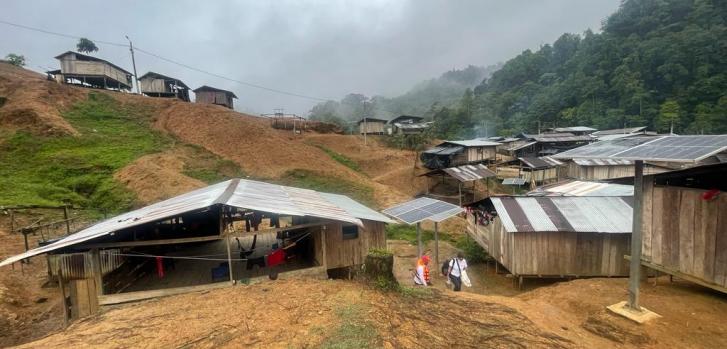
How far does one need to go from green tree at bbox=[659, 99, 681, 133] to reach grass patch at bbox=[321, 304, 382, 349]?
211ft

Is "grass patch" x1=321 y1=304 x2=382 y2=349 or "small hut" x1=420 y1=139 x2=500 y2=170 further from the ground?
"small hut" x1=420 y1=139 x2=500 y2=170

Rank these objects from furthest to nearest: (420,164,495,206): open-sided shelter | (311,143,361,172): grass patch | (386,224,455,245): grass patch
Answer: (311,143,361,172): grass patch
(420,164,495,206): open-sided shelter
(386,224,455,245): grass patch

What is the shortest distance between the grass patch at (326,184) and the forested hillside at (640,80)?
166 ft

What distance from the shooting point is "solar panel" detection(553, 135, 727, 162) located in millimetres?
6398

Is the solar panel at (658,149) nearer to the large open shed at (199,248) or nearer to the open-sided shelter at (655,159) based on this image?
the open-sided shelter at (655,159)

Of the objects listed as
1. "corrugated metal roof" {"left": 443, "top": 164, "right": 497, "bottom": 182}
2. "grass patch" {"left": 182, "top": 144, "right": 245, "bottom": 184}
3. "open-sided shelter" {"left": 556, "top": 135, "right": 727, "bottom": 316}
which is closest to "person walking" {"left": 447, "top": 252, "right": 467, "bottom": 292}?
"open-sided shelter" {"left": 556, "top": 135, "right": 727, "bottom": 316}

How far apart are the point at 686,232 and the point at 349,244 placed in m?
10.0

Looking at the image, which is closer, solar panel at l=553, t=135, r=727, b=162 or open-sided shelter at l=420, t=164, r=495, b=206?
solar panel at l=553, t=135, r=727, b=162

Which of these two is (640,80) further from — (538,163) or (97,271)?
(97,271)

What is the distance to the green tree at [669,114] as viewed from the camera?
49594mm

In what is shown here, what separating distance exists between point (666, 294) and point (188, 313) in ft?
40.5

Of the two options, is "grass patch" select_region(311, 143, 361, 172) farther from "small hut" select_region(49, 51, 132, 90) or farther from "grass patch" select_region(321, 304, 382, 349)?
"grass patch" select_region(321, 304, 382, 349)

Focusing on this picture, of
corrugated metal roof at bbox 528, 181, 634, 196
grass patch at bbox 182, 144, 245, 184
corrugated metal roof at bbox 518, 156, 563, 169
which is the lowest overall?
corrugated metal roof at bbox 528, 181, 634, 196

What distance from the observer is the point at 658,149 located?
720 centimetres
